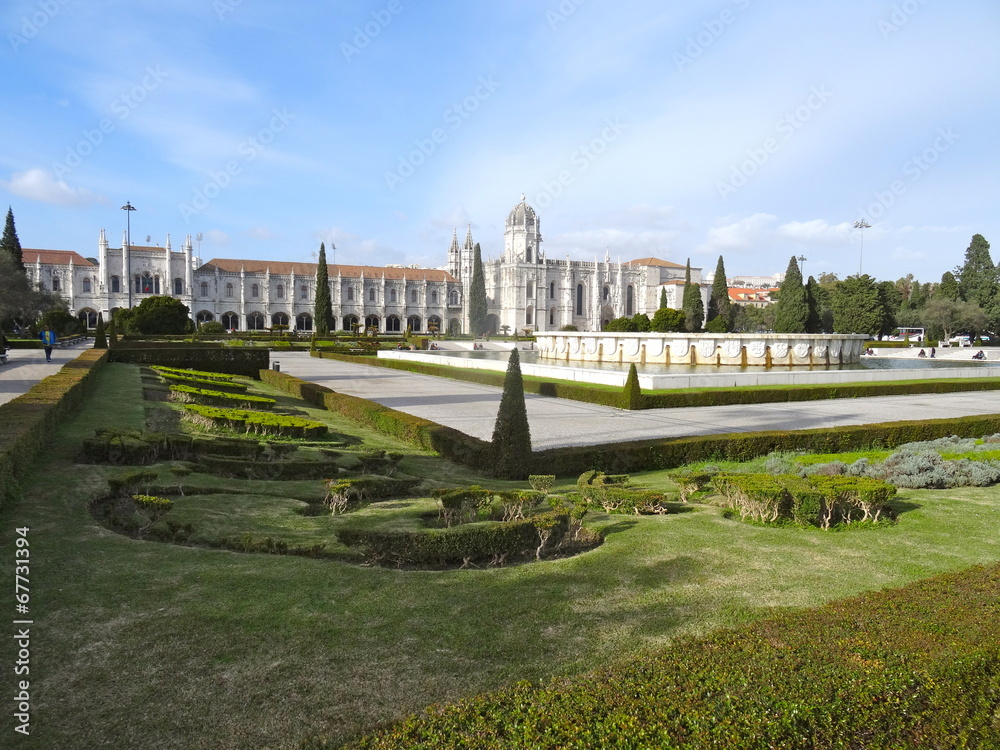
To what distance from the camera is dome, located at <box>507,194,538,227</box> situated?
79750 millimetres

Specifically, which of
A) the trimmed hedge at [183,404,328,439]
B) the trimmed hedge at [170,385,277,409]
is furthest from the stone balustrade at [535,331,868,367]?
the trimmed hedge at [183,404,328,439]

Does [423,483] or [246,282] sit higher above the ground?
[246,282]

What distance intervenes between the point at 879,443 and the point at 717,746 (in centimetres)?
968

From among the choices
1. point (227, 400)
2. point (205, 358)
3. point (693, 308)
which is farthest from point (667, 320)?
point (227, 400)

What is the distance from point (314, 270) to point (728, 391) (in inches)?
2334

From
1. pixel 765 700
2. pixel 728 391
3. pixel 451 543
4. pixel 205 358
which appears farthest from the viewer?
pixel 205 358

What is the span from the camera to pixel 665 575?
4.29 m

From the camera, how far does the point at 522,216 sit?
79.8 meters

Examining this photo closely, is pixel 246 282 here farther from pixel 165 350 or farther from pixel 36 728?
pixel 36 728

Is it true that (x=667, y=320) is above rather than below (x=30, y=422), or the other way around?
above

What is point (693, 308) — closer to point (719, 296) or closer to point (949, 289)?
point (719, 296)

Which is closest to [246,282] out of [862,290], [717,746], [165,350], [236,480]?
[165,350]

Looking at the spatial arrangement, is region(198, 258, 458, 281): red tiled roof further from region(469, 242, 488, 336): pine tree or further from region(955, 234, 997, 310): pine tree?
region(955, 234, 997, 310): pine tree

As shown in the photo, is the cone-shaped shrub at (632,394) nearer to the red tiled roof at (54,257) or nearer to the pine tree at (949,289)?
the pine tree at (949,289)
